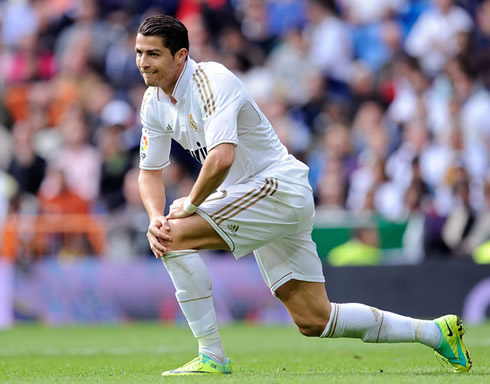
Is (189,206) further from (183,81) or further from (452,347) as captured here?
(452,347)

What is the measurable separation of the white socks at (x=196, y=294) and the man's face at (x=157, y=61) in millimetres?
1039

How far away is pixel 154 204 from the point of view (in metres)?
6.16

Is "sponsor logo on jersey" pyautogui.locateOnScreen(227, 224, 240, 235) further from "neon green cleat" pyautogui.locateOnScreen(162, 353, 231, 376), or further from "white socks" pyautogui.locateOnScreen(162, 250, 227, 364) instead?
"neon green cleat" pyautogui.locateOnScreen(162, 353, 231, 376)

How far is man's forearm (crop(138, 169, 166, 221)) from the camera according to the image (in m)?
6.16

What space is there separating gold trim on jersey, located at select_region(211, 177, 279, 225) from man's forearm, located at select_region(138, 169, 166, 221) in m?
0.46

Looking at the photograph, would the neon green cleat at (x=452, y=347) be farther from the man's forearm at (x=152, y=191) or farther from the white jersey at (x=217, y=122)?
the man's forearm at (x=152, y=191)

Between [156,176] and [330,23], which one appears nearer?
[156,176]

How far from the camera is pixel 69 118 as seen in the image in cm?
1502

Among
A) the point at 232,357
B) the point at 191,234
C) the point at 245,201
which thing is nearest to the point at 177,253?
the point at 191,234

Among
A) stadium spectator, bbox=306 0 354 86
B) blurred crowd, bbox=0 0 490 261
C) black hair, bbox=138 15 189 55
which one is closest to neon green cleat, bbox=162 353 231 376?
black hair, bbox=138 15 189 55

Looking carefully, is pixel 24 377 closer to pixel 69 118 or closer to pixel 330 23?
pixel 69 118

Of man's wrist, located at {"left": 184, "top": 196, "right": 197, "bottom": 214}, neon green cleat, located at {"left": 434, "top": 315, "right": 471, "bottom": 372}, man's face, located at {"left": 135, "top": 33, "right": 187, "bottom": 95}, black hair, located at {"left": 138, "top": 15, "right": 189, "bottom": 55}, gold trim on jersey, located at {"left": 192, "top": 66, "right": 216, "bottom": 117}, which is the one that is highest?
black hair, located at {"left": 138, "top": 15, "right": 189, "bottom": 55}

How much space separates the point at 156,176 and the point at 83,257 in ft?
22.4

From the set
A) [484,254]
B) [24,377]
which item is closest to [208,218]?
[24,377]
